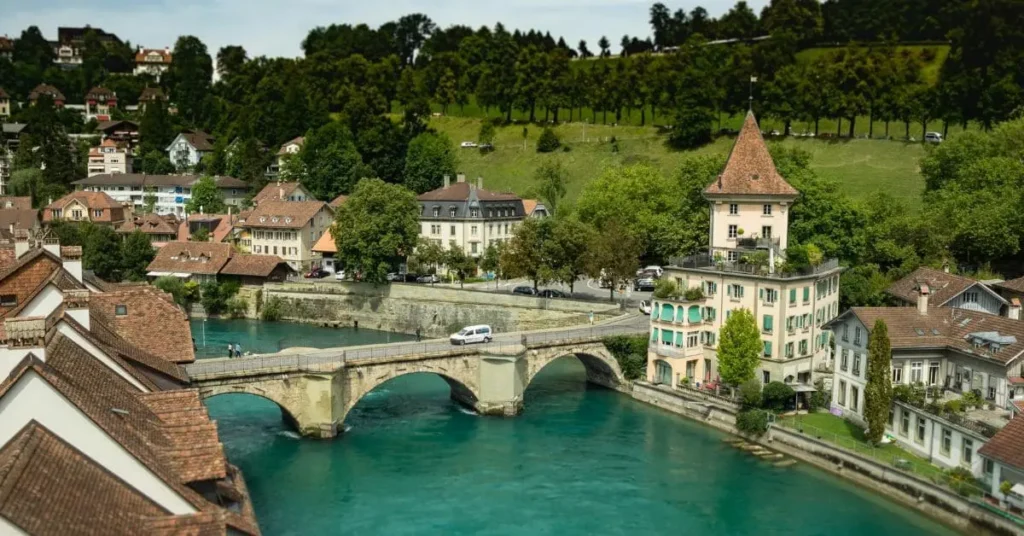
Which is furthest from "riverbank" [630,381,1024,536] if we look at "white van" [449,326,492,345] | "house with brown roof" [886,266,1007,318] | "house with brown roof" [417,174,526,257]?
"house with brown roof" [417,174,526,257]

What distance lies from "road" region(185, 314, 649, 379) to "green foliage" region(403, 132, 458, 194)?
4844 centimetres

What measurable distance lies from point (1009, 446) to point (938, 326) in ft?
40.1

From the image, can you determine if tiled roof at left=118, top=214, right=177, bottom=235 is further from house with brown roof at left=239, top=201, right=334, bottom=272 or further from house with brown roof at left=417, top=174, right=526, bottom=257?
house with brown roof at left=417, top=174, right=526, bottom=257

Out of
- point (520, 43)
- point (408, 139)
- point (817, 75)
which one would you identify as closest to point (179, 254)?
point (408, 139)

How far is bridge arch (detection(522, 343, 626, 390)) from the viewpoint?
56094 millimetres

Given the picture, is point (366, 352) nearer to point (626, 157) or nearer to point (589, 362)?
point (589, 362)

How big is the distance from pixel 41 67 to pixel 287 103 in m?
76.7

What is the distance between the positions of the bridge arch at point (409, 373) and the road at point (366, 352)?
576 millimetres

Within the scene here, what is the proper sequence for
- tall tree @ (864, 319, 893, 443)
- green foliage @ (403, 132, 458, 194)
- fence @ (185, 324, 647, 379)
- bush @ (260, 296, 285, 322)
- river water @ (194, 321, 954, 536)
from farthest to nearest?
green foliage @ (403, 132, 458, 194) < bush @ (260, 296, 285, 322) < fence @ (185, 324, 647, 379) < tall tree @ (864, 319, 893, 443) < river water @ (194, 321, 954, 536)

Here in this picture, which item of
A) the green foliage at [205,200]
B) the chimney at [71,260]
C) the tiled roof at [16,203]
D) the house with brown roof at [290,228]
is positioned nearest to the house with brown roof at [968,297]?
the chimney at [71,260]

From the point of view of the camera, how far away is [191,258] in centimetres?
8862

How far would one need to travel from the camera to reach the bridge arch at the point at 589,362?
5609 centimetres

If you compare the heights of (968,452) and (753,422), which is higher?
(968,452)

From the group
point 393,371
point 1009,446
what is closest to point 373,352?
point 393,371
